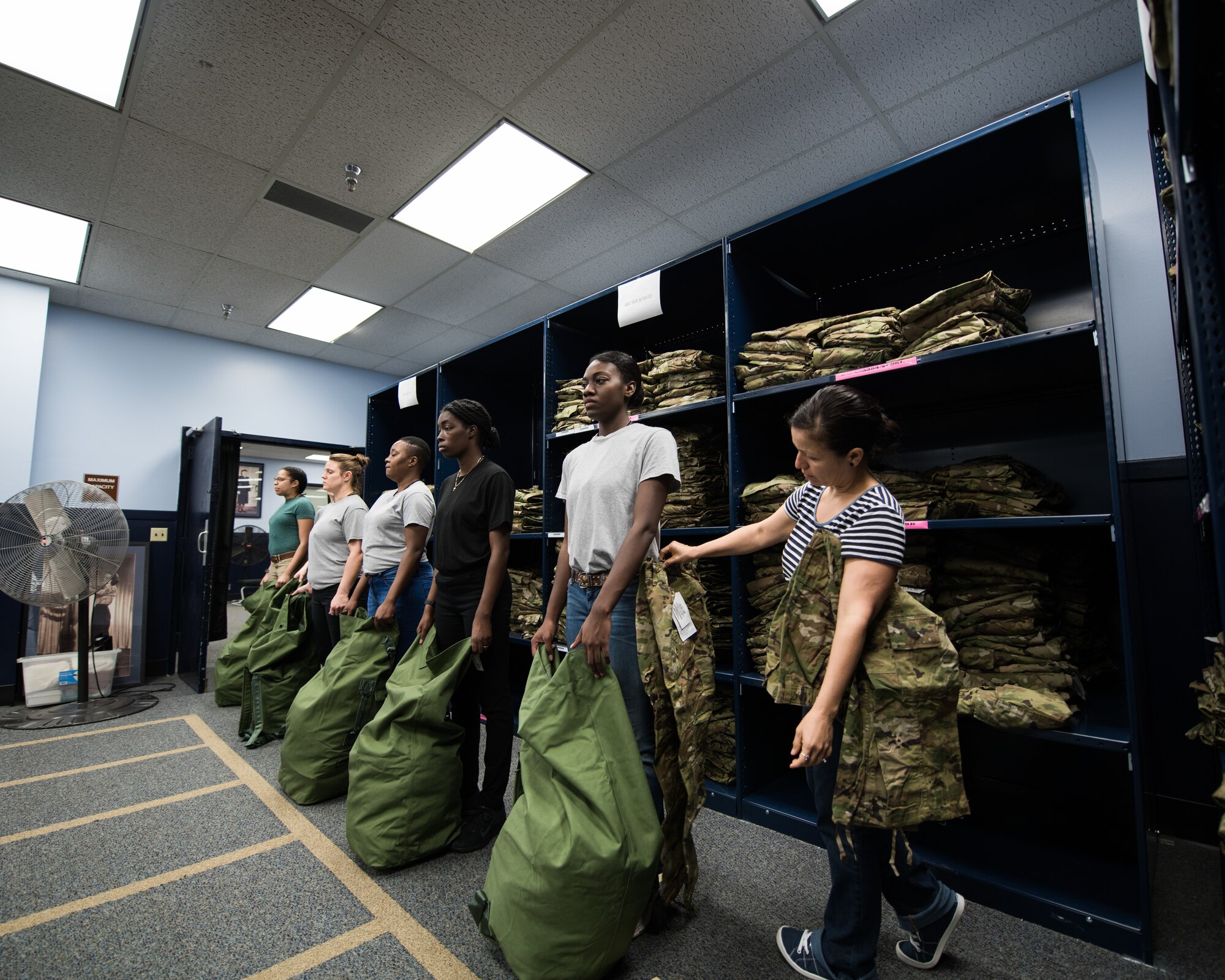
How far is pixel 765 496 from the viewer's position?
235cm

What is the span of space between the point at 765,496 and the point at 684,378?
2.49 feet

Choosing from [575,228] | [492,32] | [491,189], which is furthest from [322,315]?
[492,32]

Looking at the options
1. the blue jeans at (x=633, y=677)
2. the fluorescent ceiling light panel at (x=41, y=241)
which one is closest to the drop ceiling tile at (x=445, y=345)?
the fluorescent ceiling light panel at (x=41, y=241)

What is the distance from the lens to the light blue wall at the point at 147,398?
5.19 meters

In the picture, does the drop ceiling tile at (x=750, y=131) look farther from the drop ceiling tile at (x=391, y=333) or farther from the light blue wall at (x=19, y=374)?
the light blue wall at (x=19, y=374)

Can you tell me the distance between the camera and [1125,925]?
1562 mm

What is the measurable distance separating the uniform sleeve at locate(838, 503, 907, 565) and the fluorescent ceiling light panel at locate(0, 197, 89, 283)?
5259 mm

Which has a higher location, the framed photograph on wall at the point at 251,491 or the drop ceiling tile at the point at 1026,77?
the drop ceiling tile at the point at 1026,77

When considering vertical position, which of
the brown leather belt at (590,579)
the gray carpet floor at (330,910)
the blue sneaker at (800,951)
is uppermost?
the brown leather belt at (590,579)

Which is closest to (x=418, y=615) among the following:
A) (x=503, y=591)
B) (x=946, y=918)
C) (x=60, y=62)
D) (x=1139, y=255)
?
(x=503, y=591)

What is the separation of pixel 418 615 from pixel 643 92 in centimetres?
275

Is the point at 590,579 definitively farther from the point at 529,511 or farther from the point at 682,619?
the point at 529,511

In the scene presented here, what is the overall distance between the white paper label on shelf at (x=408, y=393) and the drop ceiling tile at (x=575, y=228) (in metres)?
1.15

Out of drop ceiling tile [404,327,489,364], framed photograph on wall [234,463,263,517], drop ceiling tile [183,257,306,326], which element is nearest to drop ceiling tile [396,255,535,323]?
drop ceiling tile [404,327,489,364]
